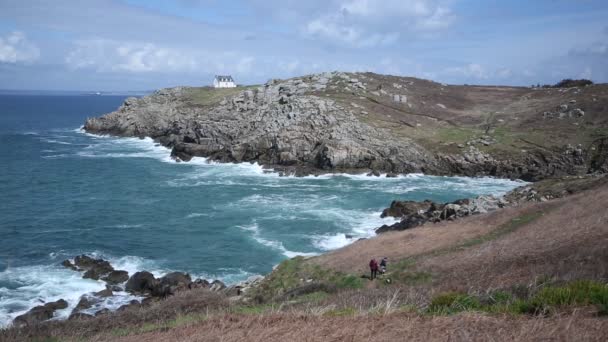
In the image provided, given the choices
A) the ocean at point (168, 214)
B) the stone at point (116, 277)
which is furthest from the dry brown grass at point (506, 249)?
the stone at point (116, 277)

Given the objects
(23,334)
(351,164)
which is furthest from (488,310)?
(351,164)

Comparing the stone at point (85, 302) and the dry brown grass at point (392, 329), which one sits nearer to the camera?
the dry brown grass at point (392, 329)

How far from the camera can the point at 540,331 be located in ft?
26.3

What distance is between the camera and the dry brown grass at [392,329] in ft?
26.1

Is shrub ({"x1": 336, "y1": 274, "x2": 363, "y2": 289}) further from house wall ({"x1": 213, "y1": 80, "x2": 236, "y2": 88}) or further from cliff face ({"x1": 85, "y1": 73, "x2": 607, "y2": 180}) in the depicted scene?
house wall ({"x1": 213, "y1": 80, "x2": 236, "y2": 88})

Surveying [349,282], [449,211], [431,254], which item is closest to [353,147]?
[449,211]

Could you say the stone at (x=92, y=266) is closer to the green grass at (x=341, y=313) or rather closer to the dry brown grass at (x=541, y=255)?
the dry brown grass at (x=541, y=255)

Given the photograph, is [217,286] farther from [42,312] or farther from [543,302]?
[543,302]

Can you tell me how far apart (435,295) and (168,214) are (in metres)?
33.5

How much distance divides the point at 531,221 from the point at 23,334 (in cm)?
2275

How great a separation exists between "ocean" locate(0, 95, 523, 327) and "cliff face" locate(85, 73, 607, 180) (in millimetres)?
3664

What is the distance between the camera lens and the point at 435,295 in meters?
11.6

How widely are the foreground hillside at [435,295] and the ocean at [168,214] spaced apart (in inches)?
360

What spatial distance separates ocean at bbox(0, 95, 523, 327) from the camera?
29.8 meters
